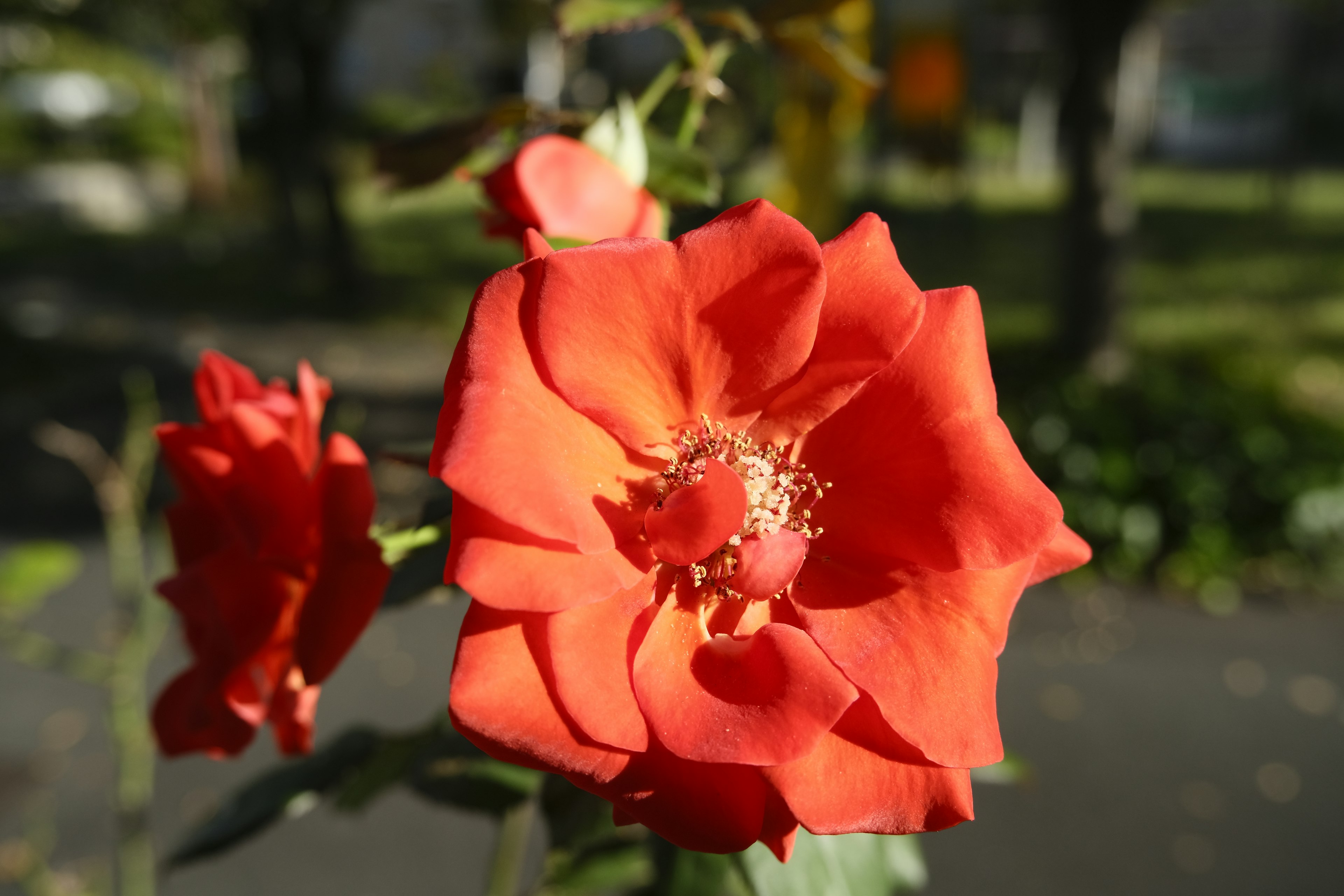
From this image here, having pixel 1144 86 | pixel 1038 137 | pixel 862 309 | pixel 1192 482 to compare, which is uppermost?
pixel 862 309

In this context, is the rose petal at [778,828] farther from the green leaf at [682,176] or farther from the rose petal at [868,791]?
the green leaf at [682,176]

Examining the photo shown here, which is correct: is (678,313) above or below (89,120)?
above

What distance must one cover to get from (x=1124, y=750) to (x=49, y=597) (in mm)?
3536

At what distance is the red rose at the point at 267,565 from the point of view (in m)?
0.47

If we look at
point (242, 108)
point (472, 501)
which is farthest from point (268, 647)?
point (242, 108)

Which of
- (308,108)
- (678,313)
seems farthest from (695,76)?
(308,108)

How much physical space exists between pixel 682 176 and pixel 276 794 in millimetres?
560

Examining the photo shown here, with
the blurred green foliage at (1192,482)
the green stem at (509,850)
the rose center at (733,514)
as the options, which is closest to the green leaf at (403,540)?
the rose center at (733,514)

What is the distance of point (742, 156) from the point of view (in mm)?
975

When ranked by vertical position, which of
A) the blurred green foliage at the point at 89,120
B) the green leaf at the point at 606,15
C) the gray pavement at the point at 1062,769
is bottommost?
the gray pavement at the point at 1062,769

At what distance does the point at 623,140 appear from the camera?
611mm

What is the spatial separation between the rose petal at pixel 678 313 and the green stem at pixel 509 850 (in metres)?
0.44

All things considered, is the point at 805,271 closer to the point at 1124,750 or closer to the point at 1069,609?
the point at 1124,750

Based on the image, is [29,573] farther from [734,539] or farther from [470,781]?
[734,539]
